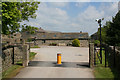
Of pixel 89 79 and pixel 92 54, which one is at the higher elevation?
pixel 92 54

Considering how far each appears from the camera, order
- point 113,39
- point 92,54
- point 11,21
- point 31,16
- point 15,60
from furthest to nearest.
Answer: point 113,39, point 31,16, point 15,60, point 92,54, point 11,21

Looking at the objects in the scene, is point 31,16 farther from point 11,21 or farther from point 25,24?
point 11,21

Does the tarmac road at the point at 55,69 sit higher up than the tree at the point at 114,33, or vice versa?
the tree at the point at 114,33

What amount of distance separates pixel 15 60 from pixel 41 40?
32230 mm

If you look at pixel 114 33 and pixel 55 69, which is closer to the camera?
pixel 55 69

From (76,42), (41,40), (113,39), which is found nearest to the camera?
(113,39)

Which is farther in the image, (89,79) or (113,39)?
(113,39)

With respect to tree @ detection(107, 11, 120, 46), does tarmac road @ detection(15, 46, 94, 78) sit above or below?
below

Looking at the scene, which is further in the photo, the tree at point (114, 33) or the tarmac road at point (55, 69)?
the tree at point (114, 33)

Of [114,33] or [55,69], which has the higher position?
[114,33]

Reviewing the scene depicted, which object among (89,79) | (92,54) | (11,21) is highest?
(11,21)

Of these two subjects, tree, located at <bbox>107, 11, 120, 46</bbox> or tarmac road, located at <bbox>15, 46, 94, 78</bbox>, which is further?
tree, located at <bbox>107, 11, 120, 46</bbox>

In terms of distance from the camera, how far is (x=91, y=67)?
998cm

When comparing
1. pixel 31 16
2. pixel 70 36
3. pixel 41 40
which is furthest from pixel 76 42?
pixel 31 16
